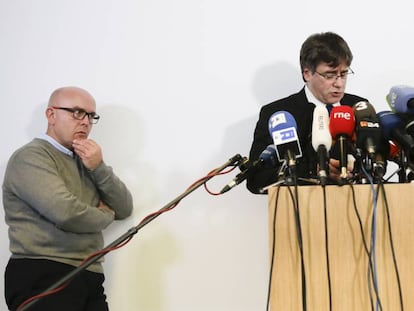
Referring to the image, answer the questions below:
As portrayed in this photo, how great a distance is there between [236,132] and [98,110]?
2.20ft

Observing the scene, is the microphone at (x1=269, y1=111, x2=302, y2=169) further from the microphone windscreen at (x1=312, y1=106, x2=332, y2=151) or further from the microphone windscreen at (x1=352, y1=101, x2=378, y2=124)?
the microphone windscreen at (x1=352, y1=101, x2=378, y2=124)

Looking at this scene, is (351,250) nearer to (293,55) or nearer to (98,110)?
(293,55)

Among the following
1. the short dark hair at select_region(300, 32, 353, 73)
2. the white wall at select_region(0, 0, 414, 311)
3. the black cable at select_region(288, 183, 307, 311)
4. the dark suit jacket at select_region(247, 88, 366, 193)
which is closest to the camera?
the black cable at select_region(288, 183, 307, 311)

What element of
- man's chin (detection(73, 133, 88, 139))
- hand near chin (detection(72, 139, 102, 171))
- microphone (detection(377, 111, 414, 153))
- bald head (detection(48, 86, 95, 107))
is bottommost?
hand near chin (detection(72, 139, 102, 171))

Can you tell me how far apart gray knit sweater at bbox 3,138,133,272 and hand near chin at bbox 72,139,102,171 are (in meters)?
0.04

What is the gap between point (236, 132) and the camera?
7.90 feet

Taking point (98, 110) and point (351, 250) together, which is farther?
point (98, 110)

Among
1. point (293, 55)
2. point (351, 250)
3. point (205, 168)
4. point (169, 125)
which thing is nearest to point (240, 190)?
point (205, 168)

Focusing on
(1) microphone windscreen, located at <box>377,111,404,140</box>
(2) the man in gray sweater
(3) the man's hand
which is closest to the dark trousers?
(2) the man in gray sweater

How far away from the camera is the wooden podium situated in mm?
1240

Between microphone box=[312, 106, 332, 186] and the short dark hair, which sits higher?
the short dark hair

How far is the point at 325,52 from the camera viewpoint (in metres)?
2.01

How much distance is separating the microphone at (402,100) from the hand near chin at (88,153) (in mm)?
1149

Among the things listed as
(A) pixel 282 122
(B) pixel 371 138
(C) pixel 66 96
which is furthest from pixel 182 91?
Answer: (B) pixel 371 138
